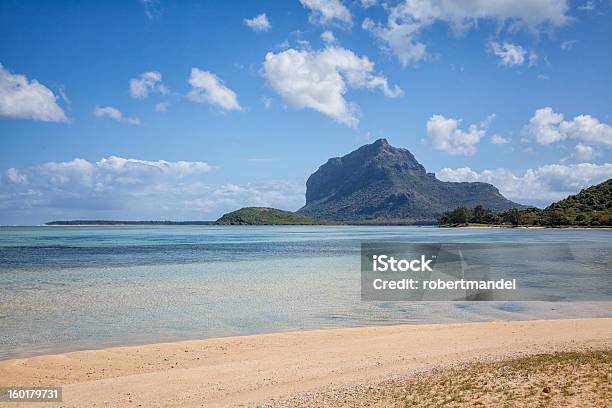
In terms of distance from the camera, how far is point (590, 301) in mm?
24188

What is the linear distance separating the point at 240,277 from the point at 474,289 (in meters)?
17.0

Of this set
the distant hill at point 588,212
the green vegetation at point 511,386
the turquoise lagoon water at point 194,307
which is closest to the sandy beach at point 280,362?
the green vegetation at point 511,386

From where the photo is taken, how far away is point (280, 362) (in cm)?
1335

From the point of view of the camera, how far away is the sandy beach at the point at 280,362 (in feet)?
34.9

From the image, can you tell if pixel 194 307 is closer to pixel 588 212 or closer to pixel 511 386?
pixel 511 386

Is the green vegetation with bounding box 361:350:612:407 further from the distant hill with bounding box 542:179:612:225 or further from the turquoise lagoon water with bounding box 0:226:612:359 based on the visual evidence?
the distant hill with bounding box 542:179:612:225

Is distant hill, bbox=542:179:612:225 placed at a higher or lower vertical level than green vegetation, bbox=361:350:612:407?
higher

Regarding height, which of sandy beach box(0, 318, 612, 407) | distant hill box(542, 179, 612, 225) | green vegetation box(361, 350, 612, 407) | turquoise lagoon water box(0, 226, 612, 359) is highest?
distant hill box(542, 179, 612, 225)

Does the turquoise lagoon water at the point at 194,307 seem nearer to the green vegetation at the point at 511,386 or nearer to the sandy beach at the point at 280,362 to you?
the sandy beach at the point at 280,362

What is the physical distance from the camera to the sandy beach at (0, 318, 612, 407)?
10.6m

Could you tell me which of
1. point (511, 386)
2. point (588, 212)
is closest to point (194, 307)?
point (511, 386)

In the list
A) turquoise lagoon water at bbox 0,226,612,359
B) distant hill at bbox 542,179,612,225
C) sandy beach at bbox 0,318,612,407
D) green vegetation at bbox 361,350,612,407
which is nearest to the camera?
green vegetation at bbox 361,350,612,407

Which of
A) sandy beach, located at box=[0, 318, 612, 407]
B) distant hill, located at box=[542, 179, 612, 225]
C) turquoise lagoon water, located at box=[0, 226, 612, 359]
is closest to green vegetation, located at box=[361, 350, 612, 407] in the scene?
sandy beach, located at box=[0, 318, 612, 407]

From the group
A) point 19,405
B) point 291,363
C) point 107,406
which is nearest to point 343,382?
point 291,363
